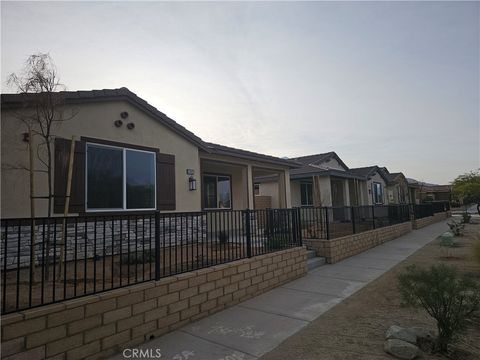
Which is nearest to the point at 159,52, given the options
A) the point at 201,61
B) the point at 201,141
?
the point at 201,61

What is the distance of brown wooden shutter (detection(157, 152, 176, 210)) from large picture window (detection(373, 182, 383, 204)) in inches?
794

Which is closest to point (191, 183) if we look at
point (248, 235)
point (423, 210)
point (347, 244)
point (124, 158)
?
point (124, 158)

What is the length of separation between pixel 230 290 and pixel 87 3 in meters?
6.47

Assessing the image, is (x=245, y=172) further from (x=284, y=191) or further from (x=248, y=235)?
(x=248, y=235)

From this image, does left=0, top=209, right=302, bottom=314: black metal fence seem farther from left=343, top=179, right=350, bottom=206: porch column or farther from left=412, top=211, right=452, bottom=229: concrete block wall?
left=412, top=211, right=452, bottom=229: concrete block wall

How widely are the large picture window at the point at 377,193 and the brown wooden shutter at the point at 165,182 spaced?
20160 mm

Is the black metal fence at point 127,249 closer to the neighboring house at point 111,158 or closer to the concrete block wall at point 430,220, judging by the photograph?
the neighboring house at point 111,158

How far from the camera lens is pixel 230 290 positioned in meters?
5.22

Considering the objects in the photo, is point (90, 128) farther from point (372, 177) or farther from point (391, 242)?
point (372, 177)

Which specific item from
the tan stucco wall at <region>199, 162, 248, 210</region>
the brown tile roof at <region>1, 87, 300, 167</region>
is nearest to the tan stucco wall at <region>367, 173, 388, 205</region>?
the tan stucco wall at <region>199, 162, 248, 210</region>

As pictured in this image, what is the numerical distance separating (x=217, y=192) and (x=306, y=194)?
8.06m

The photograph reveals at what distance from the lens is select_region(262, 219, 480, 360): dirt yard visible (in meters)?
3.38

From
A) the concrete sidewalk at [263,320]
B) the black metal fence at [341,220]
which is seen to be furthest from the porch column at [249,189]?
the concrete sidewalk at [263,320]

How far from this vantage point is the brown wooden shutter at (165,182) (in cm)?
815
